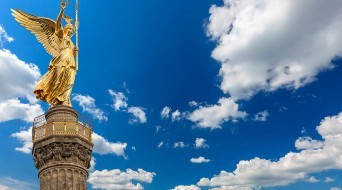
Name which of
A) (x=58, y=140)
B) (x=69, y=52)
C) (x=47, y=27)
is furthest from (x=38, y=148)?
(x=47, y=27)

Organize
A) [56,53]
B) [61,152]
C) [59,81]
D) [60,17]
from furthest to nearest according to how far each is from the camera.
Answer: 1. [60,17]
2. [56,53]
3. [59,81]
4. [61,152]

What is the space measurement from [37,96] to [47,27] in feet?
24.1

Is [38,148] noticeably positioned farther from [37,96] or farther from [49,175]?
[37,96]

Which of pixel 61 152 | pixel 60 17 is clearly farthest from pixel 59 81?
pixel 61 152

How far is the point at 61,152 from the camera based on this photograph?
3575 cm

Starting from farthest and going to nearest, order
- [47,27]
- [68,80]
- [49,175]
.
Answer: [47,27], [68,80], [49,175]

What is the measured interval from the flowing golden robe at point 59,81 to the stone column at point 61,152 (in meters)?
2.28

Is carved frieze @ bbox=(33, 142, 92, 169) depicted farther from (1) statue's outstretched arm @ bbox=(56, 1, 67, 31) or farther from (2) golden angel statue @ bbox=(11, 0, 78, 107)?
(1) statue's outstretched arm @ bbox=(56, 1, 67, 31)

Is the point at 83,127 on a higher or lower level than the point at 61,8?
lower

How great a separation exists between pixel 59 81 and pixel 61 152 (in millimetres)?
7186

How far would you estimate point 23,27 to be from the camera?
141ft

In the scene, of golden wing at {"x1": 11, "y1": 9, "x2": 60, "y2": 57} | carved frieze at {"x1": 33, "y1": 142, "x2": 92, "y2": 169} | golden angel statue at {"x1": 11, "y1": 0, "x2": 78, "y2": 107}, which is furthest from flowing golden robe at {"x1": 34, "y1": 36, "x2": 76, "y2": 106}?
carved frieze at {"x1": 33, "y1": 142, "x2": 92, "y2": 169}

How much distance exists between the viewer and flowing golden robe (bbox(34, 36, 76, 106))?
39647mm

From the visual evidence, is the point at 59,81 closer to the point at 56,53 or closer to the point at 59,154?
the point at 56,53
